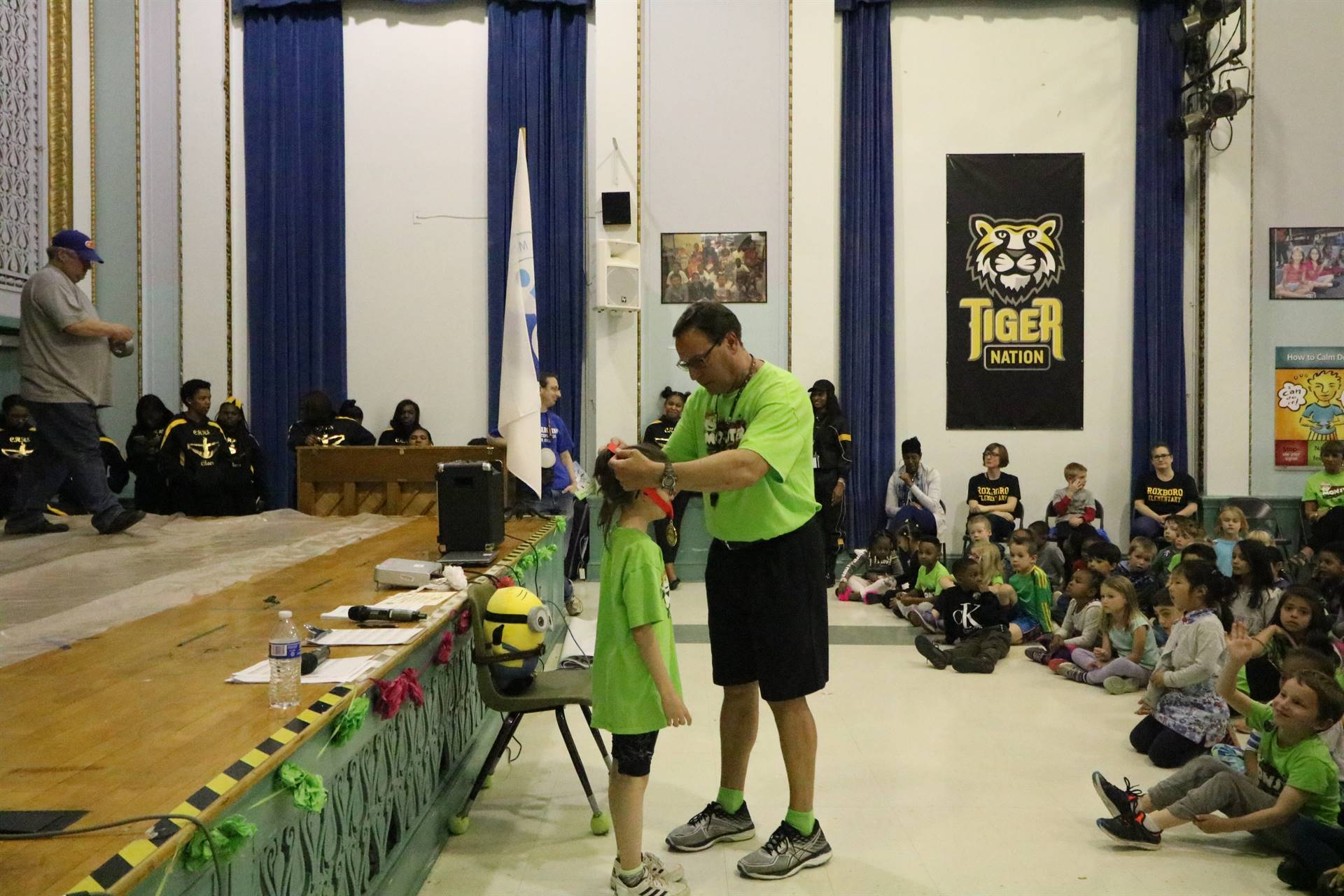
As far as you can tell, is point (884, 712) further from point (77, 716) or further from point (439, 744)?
point (77, 716)

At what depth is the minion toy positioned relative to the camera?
3.13 m

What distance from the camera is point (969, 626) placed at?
229 inches

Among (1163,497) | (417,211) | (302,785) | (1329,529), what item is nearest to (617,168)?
(417,211)

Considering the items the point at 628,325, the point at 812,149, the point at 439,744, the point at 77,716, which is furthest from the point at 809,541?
the point at 812,149

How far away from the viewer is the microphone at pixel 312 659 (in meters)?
2.28

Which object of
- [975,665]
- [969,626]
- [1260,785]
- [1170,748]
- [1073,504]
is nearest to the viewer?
[1260,785]

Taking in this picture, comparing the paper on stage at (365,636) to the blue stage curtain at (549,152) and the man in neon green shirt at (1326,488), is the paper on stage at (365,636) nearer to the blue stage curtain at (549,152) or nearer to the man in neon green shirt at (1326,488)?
the blue stage curtain at (549,152)

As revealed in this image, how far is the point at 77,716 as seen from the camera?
2.06 meters

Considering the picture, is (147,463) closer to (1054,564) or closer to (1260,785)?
(1054,564)

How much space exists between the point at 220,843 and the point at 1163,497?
7931 mm

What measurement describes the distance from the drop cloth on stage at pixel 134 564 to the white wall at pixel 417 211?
9.72 ft

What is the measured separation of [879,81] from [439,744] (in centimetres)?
703

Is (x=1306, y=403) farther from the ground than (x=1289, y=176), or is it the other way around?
(x=1289, y=176)

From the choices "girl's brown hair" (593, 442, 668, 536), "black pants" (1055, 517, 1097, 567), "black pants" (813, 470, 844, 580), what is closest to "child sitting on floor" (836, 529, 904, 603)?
"black pants" (813, 470, 844, 580)
